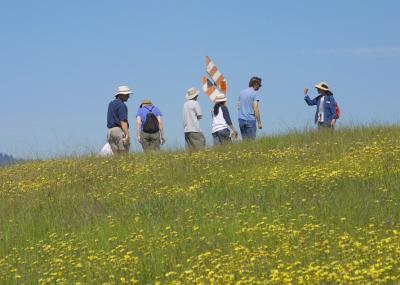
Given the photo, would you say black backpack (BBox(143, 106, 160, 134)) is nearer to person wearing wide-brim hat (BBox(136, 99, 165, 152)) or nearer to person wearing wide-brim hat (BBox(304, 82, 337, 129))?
person wearing wide-brim hat (BBox(136, 99, 165, 152))

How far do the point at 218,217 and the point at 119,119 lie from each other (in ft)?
25.6

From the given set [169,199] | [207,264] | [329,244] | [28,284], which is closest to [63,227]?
[169,199]

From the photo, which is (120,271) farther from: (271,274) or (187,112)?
(187,112)

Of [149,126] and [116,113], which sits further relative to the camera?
[149,126]

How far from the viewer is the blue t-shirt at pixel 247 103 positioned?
17344mm

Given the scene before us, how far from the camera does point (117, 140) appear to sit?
16.9m

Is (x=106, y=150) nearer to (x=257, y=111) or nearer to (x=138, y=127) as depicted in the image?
(x=138, y=127)

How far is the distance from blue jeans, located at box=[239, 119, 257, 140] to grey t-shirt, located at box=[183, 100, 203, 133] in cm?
97

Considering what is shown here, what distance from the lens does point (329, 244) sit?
7461mm

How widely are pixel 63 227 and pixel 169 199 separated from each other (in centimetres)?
149

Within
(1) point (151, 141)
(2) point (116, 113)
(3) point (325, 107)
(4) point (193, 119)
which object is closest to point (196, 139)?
(4) point (193, 119)

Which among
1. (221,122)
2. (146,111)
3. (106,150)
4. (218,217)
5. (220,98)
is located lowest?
(218,217)

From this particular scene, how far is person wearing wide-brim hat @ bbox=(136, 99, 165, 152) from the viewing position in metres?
17.4

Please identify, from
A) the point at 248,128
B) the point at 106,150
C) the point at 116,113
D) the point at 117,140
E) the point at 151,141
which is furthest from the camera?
the point at 106,150
